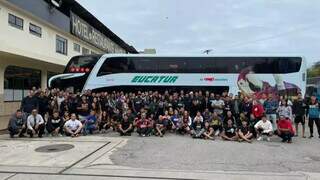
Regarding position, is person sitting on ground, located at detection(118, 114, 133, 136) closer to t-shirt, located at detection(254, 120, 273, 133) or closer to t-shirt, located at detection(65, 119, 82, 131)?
t-shirt, located at detection(65, 119, 82, 131)

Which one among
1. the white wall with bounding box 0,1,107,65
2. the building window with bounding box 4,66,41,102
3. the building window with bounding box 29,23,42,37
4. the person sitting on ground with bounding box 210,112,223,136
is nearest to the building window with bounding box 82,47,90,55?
the white wall with bounding box 0,1,107,65

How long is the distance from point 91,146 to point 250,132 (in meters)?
5.67

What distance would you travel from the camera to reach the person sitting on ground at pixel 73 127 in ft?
51.9

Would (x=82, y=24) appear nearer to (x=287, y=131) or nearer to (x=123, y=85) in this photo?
(x=123, y=85)

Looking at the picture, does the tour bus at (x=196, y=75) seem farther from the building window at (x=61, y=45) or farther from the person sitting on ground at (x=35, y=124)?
the building window at (x=61, y=45)

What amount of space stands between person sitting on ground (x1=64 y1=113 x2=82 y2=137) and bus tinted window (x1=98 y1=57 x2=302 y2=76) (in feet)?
23.3

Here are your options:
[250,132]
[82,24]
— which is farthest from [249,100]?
[82,24]

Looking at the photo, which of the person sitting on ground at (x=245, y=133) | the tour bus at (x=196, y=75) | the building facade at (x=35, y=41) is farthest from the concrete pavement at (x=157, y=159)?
the tour bus at (x=196, y=75)

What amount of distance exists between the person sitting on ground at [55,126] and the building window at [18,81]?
26.7 feet

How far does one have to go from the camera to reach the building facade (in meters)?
22.5

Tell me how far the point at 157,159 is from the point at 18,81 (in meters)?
16.1

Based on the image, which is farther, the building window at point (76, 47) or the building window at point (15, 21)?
the building window at point (76, 47)

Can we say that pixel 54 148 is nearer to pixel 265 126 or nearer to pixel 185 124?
pixel 185 124

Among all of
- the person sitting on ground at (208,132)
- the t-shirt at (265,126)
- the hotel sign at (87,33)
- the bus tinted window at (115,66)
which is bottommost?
the person sitting on ground at (208,132)
